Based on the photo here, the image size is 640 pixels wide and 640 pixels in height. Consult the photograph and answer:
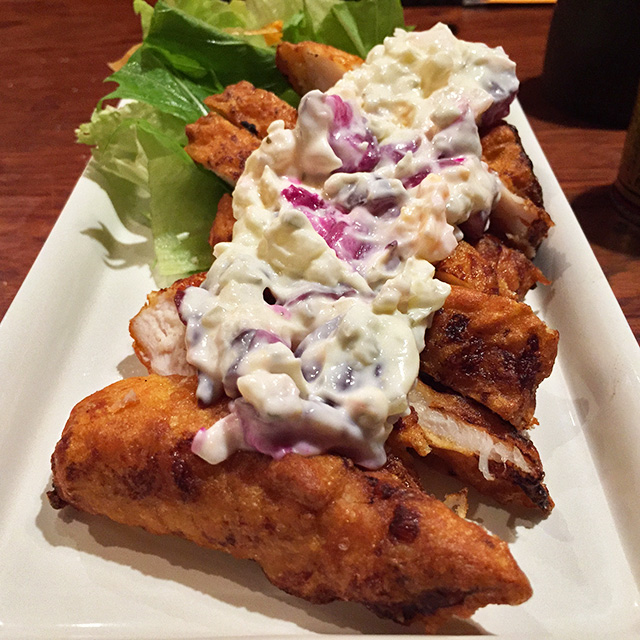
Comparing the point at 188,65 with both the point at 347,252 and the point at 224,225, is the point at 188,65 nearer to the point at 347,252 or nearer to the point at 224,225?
the point at 224,225

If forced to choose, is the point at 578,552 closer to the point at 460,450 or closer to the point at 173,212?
the point at 460,450

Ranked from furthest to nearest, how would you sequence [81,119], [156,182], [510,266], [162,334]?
[81,119], [156,182], [510,266], [162,334]

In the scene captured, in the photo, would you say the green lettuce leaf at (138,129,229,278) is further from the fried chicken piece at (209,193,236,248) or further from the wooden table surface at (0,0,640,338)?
the wooden table surface at (0,0,640,338)

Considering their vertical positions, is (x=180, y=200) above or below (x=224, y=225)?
below

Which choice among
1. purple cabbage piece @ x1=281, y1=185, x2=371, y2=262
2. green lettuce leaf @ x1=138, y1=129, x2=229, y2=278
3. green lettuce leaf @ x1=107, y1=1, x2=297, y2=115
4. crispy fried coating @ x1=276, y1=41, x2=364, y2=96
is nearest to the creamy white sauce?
purple cabbage piece @ x1=281, y1=185, x2=371, y2=262

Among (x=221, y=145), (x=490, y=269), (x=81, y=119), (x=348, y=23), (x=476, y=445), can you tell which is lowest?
(x=81, y=119)

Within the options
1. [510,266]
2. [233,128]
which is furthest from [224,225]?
[510,266]
